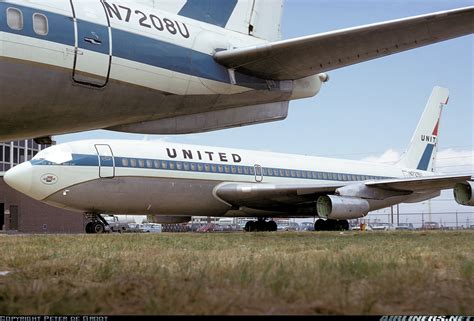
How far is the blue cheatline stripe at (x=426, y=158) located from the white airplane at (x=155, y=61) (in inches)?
1054

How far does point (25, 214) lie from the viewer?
41.9 m

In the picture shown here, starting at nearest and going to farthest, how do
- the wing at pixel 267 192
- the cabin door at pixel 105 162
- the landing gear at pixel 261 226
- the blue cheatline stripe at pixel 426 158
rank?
the cabin door at pixel 105 162, the wing at pixel 267 192, the landing gear at pixel 261 226, the blue cheatline stripe at pixel 426 158

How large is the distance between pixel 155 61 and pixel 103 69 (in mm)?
671

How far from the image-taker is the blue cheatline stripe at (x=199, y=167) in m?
19.4

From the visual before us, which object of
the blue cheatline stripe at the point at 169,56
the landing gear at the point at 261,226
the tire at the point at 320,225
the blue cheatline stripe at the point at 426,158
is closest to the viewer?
the blue cheatline stripe at the point at 169,56

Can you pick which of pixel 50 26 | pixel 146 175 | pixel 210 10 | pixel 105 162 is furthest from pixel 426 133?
pixel 50 26

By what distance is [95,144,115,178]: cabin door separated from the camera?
1955 cm

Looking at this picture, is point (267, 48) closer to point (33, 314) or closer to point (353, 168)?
point (33, 314)

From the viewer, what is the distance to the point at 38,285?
182 inches

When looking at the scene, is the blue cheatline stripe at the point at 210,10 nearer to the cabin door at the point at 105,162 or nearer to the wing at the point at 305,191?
the cabin door at the point at 105,162

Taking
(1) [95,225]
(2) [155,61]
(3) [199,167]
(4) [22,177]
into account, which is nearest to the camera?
(2) [155,61]

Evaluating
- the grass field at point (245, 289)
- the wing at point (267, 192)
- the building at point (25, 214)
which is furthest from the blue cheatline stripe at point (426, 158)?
the grass field at point (245, 289)

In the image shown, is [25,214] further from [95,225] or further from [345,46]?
[345,46]

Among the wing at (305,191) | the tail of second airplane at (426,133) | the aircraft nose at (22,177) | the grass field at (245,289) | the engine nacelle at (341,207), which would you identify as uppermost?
the tail of second airplane at (426,133)
